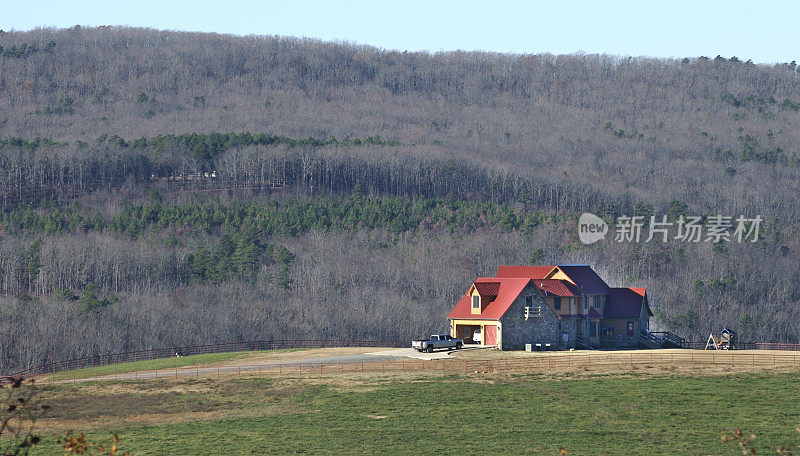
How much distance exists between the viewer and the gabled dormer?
249 feet

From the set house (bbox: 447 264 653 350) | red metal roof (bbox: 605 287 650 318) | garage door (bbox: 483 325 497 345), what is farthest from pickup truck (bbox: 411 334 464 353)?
red metal roof (bbox: 605 287 650 318)

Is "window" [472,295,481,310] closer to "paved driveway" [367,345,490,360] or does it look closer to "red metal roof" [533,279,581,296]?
"paved driveway" [367,345,490,360]

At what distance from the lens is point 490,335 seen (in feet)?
246

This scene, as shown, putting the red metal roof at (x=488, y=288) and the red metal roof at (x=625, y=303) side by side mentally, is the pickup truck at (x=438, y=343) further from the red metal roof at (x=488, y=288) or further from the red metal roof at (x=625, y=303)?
the red metal roof at (x=625, y=303)

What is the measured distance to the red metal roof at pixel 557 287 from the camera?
75.0m

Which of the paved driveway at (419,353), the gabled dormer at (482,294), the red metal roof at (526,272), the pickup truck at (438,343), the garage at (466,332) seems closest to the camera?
the paved driveway at (419,353)

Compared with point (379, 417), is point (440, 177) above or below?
→ above

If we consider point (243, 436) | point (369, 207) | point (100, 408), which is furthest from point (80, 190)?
point (243, 436)

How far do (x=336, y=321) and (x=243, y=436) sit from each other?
8991 centimetres

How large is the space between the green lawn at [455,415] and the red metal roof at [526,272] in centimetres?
2219

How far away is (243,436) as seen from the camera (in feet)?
150

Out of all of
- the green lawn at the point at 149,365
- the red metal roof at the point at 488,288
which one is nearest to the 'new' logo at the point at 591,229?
the red metal roof at the point at 488,288

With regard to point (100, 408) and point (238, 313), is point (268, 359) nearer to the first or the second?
point (100, 408)

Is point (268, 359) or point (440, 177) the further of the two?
point (440, 177)
